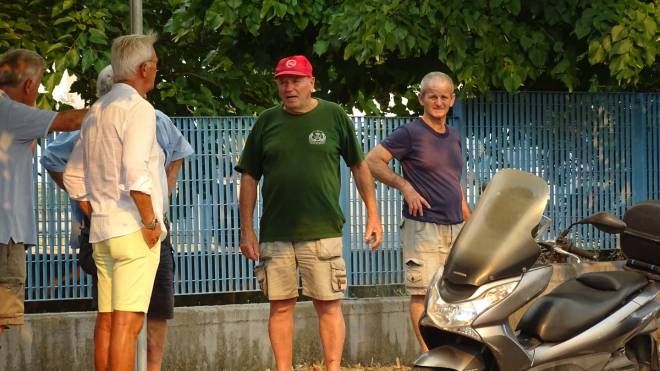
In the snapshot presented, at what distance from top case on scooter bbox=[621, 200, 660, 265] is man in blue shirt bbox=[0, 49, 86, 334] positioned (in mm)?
2867

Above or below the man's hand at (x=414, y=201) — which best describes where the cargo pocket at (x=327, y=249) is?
below

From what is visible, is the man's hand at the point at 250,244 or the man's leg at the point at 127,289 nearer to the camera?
the man's leg at the point at 127,289

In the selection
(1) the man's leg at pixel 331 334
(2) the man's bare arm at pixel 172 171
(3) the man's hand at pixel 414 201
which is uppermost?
(2) the man's bare arm at pixel 172 171

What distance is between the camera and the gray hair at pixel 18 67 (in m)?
8.27

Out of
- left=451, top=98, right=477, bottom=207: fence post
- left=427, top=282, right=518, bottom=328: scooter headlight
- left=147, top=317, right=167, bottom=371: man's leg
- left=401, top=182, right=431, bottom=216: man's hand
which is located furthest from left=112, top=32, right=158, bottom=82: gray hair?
left=451, top=98, right=477, bottom=207: fence post

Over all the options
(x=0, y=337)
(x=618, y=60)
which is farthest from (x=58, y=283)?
(x=618, y=60)

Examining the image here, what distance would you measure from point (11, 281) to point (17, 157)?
2.21 feet

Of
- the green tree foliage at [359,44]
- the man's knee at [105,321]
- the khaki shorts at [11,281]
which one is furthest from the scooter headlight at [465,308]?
the green tree foliage at [359,44]

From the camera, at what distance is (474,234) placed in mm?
6945

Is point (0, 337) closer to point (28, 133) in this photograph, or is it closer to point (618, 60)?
point (28, 133)

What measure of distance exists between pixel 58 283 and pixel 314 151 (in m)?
2.94

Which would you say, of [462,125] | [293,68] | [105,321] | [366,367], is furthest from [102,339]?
[462,125]

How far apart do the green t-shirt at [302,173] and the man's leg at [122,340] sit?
1.42 metres

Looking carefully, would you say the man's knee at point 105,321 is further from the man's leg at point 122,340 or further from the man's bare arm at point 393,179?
the man's bare arm at point 393,179
